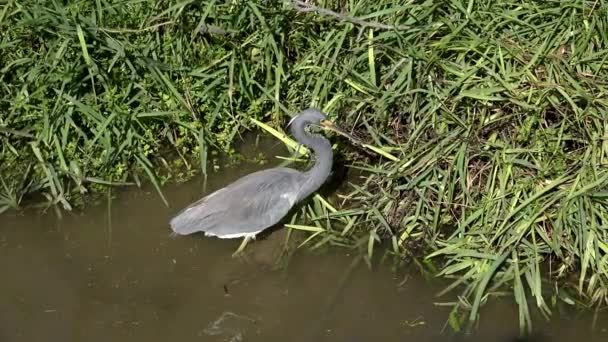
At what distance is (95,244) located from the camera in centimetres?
505

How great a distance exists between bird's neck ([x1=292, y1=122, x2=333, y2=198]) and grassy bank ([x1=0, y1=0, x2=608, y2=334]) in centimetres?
23

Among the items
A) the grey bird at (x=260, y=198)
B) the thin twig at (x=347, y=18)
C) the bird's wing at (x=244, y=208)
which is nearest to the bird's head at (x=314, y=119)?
the grey bird at (x=260, y=198)

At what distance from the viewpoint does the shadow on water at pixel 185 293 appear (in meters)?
4.43

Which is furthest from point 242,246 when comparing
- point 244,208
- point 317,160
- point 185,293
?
point 317,160

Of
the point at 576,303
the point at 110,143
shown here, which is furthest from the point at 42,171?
the point at 576,303

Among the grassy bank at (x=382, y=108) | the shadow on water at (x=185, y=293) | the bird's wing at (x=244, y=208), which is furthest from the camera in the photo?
the bird's wing at (x=244, y=208)

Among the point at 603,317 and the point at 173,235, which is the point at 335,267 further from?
the point at 603,317

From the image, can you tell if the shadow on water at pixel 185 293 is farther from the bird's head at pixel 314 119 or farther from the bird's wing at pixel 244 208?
the bird's head at pixel 314 119

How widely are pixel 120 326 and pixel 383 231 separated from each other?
62.8 inches

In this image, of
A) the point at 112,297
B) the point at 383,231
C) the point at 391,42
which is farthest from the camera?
the point at 391,42

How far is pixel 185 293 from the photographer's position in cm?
470

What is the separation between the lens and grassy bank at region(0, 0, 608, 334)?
4.57 m

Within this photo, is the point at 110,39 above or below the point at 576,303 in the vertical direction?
above

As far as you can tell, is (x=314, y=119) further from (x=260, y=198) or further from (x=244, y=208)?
(x=244, y=208)
